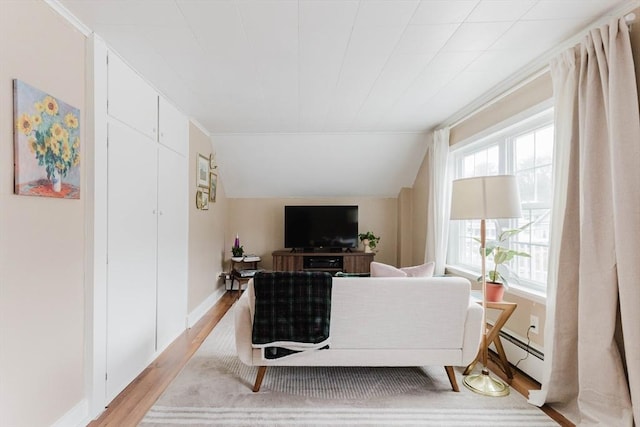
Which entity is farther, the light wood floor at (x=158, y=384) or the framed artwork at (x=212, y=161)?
the framed artwork at (x=212, y=161)

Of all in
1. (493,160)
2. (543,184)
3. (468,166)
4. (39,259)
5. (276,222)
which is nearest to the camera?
(39,259)

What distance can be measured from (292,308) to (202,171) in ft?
8.60

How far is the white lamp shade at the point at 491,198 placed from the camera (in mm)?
2020

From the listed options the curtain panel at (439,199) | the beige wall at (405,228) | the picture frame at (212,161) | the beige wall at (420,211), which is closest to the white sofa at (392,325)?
the curtain panel at (439,199)

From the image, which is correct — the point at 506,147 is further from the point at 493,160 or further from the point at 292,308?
the point at 292,308

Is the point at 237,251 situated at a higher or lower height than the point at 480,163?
lower

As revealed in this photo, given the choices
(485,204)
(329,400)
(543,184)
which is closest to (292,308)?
(329,400)

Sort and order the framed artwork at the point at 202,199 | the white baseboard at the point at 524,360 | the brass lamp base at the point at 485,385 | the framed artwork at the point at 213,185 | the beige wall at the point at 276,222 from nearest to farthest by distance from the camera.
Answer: the brass lamp base at the point at 485,385, the white baseboard at the point at 524,360, the framed artwork at the point at 202,199, the framed artwork at the point at 213,185, the beige wall at the point at 276,222

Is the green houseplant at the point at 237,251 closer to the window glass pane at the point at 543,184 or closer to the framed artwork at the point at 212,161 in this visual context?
the framed artwork at the point at 212,161

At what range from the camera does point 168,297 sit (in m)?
2.88

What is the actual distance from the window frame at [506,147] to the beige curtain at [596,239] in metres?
0.35

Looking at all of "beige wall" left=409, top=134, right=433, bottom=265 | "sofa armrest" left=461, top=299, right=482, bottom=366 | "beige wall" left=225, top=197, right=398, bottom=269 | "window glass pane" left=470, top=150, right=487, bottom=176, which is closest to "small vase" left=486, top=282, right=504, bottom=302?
"sofa armrest" left=461, top=299, right=482, bottom=366

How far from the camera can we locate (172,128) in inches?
119

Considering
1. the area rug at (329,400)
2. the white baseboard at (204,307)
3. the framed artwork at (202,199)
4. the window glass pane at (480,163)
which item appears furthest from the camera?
the framed artwork at (202,199)
